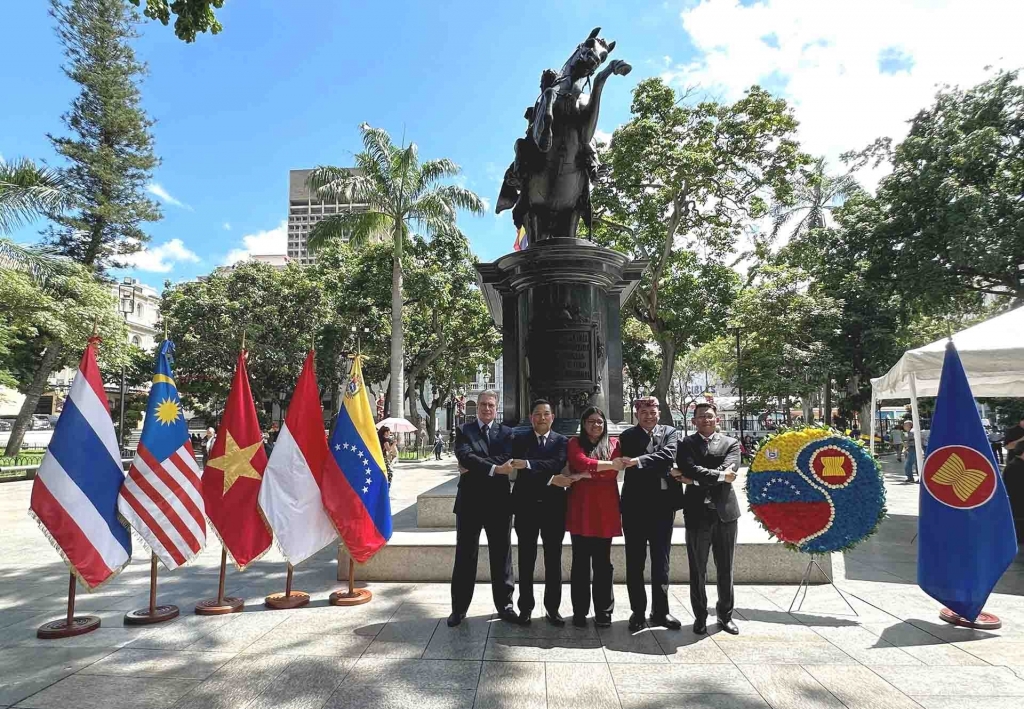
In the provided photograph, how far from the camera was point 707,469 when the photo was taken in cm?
468

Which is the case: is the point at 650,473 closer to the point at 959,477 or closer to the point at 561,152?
the point at 959,477

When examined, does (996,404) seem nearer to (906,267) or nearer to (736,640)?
(906,267)

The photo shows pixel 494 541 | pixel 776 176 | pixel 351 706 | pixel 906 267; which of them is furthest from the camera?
pixel 906 267

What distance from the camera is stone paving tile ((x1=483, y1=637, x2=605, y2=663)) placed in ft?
13.7

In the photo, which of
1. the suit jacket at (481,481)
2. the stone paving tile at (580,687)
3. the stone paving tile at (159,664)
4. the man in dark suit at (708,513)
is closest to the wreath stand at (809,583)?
the man in dark suit at (708,513)

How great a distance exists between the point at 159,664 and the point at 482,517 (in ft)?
8.00

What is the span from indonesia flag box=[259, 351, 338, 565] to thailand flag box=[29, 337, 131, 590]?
1.12m

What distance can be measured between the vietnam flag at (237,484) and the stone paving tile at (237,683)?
4.03 feet

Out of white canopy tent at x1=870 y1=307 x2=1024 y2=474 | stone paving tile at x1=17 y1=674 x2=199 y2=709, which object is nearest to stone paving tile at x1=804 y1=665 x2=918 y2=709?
white canopy tent at x1=870 y1=307 x2=1024 y2=474

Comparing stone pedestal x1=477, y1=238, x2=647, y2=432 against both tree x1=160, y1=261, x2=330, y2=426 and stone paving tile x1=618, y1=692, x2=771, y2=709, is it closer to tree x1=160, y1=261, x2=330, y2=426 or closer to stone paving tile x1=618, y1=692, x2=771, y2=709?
stone paving tile x1=618, y1=692, x2=771, y2=709

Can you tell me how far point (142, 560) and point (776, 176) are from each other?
789 inches

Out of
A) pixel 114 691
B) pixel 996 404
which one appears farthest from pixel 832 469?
pixel 996 404

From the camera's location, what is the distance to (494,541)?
4.96 metres

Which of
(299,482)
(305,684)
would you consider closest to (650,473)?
(305,684)
